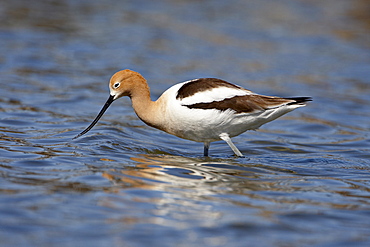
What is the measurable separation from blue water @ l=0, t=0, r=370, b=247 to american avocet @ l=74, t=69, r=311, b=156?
46cm

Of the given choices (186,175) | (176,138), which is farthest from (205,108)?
(176,138)

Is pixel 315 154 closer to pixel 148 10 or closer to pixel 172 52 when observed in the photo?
pixel 172 52

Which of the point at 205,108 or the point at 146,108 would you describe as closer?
the point at 205,108

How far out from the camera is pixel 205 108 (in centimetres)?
771

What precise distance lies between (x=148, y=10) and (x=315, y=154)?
11.9 m

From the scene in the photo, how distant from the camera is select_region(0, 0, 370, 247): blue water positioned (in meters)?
5.45

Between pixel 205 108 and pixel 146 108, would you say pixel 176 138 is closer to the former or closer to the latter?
pixel 146 108

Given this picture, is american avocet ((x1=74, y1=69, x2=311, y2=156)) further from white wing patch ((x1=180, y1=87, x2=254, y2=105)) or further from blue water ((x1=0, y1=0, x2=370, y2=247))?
blue water ((x1=0, y1=0, x2=370, y2=247))

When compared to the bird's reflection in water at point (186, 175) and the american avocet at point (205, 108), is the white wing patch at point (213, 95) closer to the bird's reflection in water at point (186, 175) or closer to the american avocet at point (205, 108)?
the american avocet at point (205, 108)

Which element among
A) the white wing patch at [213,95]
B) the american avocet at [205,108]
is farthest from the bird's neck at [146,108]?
the white wing patch at [213,95]

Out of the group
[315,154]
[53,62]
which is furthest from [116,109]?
[315,154]

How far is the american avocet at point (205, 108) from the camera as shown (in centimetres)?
772

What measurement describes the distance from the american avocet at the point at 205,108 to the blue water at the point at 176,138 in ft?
1.51

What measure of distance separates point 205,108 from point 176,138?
7.30 feet
